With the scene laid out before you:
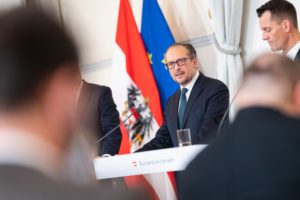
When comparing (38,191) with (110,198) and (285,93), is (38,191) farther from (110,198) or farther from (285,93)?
(285,93)

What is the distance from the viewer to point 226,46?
3.81m

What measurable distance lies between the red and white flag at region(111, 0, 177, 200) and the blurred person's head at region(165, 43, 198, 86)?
1.94 ft

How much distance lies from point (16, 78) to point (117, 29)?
411 cm

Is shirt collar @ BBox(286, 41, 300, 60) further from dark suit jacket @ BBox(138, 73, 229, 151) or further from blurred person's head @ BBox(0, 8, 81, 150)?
blurred person's head @ BBox(0, 8, 81, 150)

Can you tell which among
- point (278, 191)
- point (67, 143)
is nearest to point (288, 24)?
point (278, 191)

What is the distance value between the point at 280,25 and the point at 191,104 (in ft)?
3.02

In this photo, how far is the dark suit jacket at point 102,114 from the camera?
12.3 feet

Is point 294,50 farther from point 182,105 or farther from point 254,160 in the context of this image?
point 254,160

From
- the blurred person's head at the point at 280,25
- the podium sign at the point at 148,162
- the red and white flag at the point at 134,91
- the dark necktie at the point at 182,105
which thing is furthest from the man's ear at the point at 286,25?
the red and white flag at the point at 134,91

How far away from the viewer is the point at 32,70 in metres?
0.56

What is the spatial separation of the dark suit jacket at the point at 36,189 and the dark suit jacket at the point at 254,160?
0.77 metres

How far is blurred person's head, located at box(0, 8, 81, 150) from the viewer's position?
1.83 ft

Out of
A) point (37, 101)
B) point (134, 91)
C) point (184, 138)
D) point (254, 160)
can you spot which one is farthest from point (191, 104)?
point (37, 101)

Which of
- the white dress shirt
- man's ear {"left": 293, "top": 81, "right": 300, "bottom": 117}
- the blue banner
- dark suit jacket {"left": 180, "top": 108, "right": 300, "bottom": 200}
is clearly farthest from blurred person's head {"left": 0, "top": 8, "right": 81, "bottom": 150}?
the blue banner
